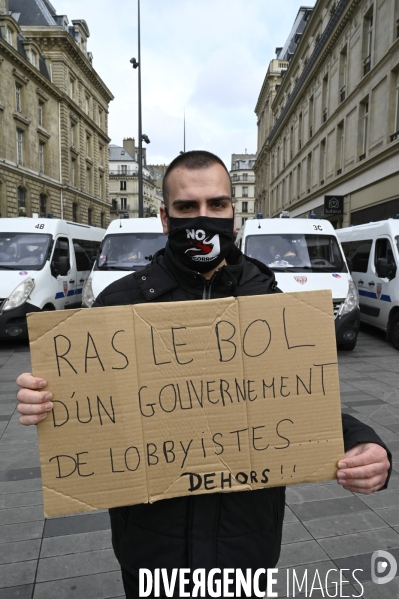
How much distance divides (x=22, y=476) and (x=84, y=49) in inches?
2127

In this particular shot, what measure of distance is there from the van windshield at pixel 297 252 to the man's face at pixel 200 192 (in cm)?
614

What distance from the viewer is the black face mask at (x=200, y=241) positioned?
66.2 inches

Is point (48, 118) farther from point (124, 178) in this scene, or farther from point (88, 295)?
point (124, 178)

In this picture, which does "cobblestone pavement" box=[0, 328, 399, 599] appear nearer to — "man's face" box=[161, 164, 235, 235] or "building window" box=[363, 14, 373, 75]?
"man's face" box=[161, 164, 235, 235]

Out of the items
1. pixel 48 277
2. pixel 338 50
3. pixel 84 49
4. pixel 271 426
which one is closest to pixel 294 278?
pixel 48 277

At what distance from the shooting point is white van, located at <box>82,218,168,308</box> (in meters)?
7.83

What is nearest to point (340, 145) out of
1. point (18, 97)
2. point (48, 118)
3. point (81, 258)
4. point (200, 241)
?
point (81, 258)

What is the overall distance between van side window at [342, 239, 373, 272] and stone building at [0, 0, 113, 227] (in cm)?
2382

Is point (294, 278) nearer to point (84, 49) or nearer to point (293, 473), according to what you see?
point (293, 473)

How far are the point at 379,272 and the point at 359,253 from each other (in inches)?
78.0

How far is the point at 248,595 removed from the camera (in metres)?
1.50

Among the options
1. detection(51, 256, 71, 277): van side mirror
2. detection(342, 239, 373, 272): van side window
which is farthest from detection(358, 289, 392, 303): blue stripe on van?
detection(51, 256, 71, 277): van side mirror

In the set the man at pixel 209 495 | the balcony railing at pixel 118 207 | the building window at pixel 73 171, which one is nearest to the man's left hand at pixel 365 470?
the man at pixel 209 495

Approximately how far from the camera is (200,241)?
1.69 metres
